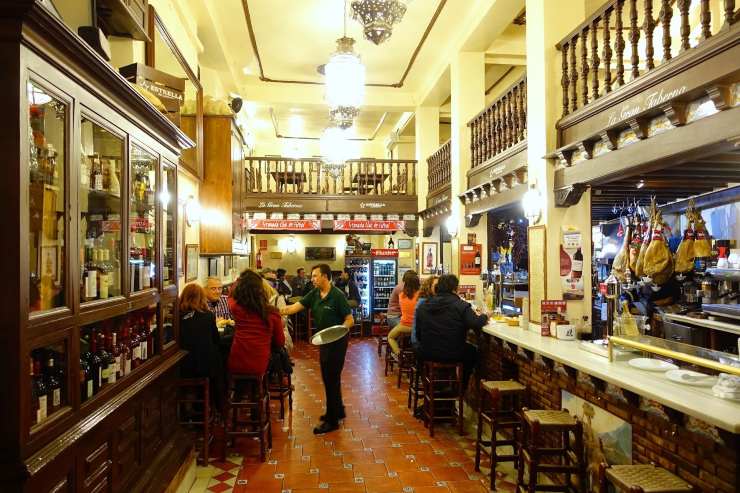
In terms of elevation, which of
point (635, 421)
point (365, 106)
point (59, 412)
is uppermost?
point (365, 106)

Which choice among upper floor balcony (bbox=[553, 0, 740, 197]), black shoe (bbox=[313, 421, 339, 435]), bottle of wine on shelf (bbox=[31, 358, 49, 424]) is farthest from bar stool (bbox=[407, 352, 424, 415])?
bottle of wine on shelf (bbox=[31, 358, 49, 424])

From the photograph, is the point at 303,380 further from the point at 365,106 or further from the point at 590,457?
the point at 365,106

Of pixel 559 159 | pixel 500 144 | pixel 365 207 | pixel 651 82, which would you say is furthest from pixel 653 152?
pixel 365 207

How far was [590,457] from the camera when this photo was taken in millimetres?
3600

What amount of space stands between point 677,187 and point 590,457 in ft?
11.8

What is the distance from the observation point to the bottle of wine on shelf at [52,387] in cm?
222

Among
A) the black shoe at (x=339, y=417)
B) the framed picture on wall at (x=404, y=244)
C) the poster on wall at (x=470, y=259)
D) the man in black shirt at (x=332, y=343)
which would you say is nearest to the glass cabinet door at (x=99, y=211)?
the man in black shirt at (x=332, y=343)

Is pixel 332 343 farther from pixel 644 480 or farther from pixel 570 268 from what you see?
pixel 644 480

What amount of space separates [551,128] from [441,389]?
9.97 ft

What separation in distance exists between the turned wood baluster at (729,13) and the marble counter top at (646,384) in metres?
2.08

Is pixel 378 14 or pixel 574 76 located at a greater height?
pixel 378 14

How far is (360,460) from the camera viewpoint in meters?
4.57

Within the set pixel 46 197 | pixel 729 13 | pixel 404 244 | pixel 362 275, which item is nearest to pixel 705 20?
pixel 729 13

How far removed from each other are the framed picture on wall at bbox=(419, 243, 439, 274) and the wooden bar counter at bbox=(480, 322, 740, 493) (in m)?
6.08
